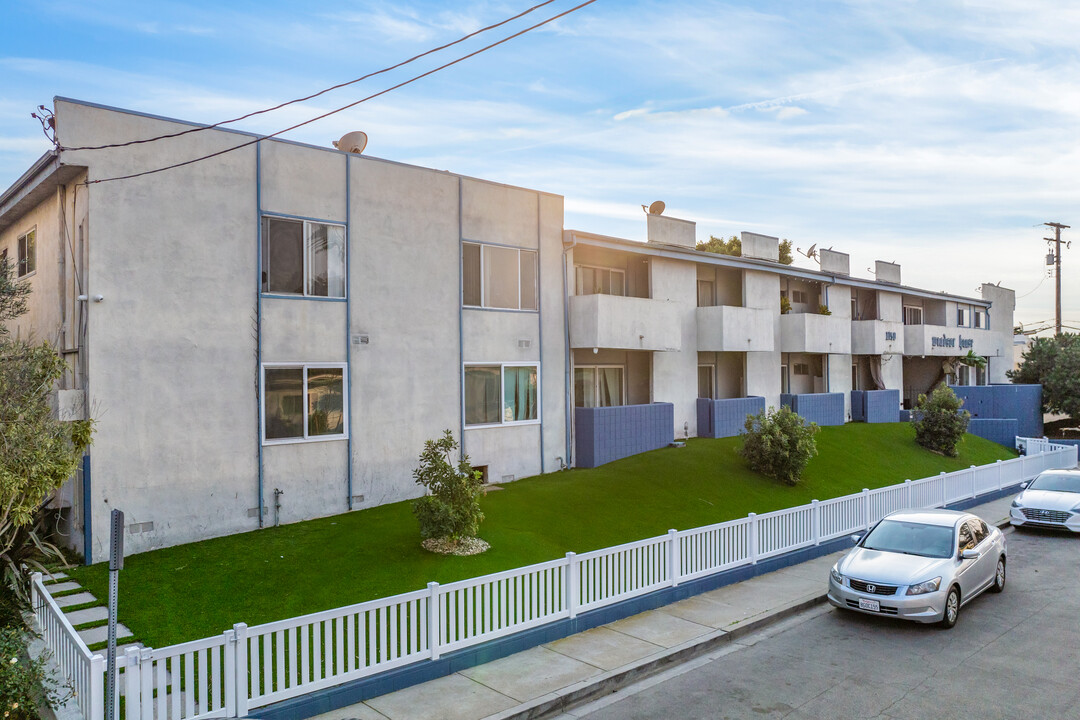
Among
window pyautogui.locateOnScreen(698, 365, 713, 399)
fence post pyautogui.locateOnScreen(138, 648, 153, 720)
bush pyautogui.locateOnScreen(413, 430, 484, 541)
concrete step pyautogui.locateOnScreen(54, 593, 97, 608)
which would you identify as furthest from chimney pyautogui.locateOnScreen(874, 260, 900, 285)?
fence post pyautogui.locateOnScreen(138, 648, 153, 720)

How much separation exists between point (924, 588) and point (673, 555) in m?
3.52

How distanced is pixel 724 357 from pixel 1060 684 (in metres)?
19.6

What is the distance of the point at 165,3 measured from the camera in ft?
33.0

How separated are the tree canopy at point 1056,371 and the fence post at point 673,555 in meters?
36.4

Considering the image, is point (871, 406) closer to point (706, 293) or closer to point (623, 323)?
point (706, 293)

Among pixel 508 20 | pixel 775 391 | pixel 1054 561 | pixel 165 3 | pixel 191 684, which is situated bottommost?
pixel 1054 561

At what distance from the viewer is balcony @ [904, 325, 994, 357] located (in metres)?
35.6

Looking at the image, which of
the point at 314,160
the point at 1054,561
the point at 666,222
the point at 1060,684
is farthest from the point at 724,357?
the point at 1060,684

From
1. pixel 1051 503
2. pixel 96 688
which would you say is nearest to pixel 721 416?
pixel 1051 503

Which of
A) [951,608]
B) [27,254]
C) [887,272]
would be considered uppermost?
[887,272]

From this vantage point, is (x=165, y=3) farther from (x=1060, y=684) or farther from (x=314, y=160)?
(x=1060, y=684)

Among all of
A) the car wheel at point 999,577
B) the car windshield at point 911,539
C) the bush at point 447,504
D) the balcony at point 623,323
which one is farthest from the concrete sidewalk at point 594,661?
the balcony at point 623,323

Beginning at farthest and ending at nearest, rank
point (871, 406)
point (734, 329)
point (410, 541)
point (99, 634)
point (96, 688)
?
point (871, 406) < point (734, 329) < point (410, 541) < point (99, 634) < point (96, 688)

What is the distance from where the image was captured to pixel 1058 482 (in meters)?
18.6
